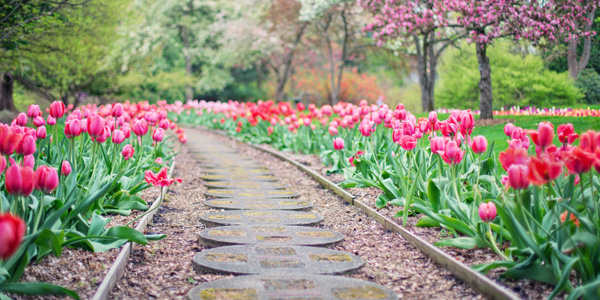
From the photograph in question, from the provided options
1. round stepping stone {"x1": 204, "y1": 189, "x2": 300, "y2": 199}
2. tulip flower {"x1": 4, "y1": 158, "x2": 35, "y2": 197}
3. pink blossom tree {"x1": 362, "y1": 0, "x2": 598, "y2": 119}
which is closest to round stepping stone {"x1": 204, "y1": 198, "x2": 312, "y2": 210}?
round stepping stone {"x1": 204, "y1": 189, "x2": 300, "y2": 199}

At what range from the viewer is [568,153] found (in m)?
2.94

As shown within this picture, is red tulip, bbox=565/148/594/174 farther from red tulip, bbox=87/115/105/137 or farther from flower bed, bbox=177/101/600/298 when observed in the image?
red tulip, bbox=87/115/105/137

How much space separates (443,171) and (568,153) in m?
2.18

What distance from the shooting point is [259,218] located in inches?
217

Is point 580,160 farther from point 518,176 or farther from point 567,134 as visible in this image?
point 567,134

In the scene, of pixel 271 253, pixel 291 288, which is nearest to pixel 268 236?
pixel 271 253

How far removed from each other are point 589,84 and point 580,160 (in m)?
8.33

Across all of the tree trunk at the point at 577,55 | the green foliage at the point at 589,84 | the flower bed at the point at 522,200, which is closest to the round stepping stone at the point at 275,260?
the flower bed at the point at 522,200

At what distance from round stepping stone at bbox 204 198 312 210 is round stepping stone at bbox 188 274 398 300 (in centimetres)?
254

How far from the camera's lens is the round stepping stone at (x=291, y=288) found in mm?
3252

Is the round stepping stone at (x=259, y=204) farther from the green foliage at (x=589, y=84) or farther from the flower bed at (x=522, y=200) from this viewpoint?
the green foliage at (x=589, y=84)

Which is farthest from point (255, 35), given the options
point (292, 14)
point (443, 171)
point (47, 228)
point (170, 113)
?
point (47, 228)

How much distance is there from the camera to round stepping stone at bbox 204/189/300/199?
688 centimetres

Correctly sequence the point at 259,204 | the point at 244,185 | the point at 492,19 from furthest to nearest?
the point at 492,19, the point at 244,185, the point at 259,204
